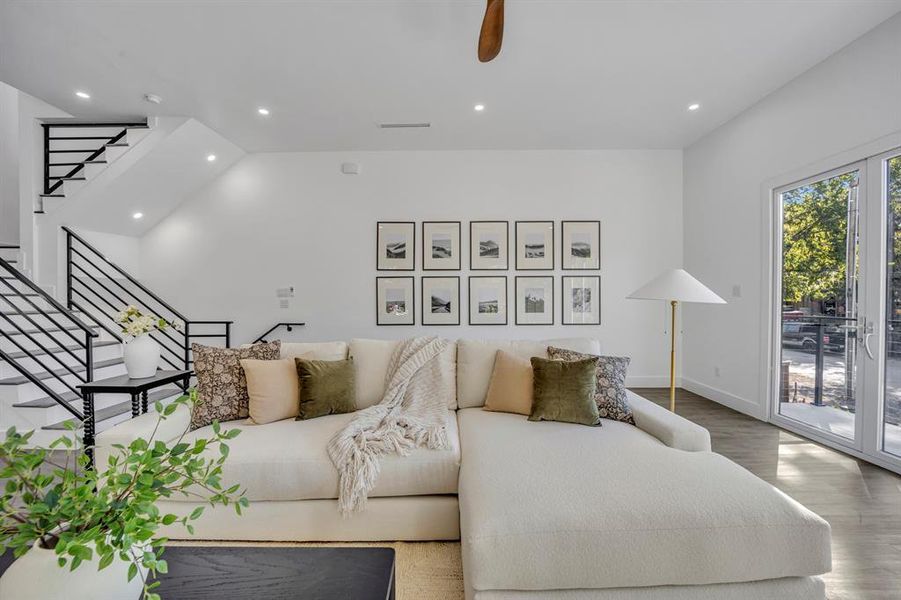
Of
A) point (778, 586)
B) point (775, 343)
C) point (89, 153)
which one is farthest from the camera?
point (89, 153)

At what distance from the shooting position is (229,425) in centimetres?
223

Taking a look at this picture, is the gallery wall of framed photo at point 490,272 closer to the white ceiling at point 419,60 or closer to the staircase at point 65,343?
the white ceiling at point 419,60

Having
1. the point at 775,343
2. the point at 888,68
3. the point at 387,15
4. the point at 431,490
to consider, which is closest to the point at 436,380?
the point at 431,490

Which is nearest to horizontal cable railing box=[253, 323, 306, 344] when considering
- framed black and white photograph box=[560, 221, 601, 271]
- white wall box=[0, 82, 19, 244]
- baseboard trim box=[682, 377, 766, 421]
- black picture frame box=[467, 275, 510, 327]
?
black picture frame box=[467, 275, 510, 327]

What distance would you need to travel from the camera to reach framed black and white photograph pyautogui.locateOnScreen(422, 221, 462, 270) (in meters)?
4.81

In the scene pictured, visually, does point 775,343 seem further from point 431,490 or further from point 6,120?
point 6,120

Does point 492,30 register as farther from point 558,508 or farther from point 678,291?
point 558,508

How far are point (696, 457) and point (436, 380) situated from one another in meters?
1.41

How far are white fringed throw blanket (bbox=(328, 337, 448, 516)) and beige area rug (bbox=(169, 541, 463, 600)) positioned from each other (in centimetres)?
30

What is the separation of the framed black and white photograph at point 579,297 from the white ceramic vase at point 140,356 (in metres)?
4.01

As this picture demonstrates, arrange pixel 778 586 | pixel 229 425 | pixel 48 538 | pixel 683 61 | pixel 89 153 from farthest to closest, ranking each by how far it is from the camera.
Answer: pixel 89 153 < pixel 683 61 < pixel 229 425 < pixel 778 586 < pixel 48 538

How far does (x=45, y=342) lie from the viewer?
11.9 ft

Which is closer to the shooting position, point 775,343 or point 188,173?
point 775,343

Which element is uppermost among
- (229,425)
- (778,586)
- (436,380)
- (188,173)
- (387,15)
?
(387,15)
